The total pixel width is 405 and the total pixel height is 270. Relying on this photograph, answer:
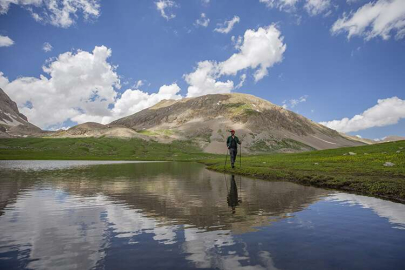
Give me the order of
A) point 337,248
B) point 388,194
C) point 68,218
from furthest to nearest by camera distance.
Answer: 1. point 388,194
2. point 68,218
3. point 337,248

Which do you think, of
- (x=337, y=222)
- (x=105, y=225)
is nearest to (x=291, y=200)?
(x=337, y=222)

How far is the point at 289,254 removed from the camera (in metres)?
7.43

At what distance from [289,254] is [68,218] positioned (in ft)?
31.4

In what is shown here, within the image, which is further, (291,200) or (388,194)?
(388,194)

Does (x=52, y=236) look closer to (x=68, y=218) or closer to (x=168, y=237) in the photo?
(x=68, y=218)

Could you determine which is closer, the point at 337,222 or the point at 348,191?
the point at 337,222

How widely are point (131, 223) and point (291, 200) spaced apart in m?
9.84

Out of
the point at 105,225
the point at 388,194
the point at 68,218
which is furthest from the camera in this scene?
the point at 388,194

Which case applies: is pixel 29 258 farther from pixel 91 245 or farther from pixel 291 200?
pixel 291 200

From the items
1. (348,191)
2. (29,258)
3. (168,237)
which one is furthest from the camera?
(348,191)

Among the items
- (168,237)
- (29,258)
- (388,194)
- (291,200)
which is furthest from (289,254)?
(388,194)

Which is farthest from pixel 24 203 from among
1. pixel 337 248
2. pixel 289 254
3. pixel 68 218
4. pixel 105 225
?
pixel 337 248

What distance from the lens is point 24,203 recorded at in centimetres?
1523

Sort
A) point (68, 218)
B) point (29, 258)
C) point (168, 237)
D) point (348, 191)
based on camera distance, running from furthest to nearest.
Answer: point (348, 191) → point (68, 218) → point (168, 237) → point (29, 258)
